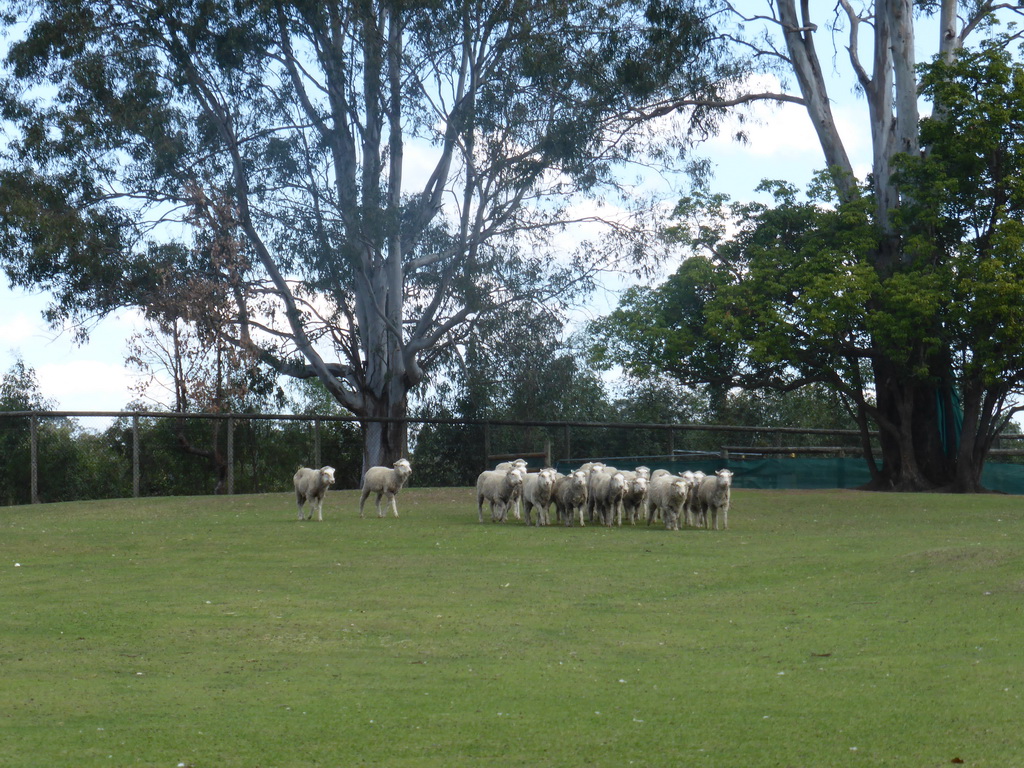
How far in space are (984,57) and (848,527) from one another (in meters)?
14.5

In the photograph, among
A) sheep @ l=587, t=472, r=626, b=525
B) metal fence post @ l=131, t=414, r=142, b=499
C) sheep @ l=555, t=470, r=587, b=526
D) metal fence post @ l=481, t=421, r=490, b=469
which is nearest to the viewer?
sheep @ l=587, t=472, r=626, b=525

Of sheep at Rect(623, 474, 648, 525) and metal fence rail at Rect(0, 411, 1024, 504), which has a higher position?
metal fence rail at Rect(0, 411, 1024, 504)

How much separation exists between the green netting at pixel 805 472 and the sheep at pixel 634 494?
9.50m

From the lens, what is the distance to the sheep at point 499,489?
19.4m

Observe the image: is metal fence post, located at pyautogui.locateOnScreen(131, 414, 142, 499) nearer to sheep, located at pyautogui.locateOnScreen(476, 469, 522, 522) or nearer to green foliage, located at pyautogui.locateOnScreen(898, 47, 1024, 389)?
sheep, located at pyautogui.locateOnScreen(476, 469, 522, 522)

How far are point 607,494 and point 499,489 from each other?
5.62 ft

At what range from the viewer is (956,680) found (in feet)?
25.6

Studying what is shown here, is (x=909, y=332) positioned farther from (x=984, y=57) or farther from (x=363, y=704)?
(x=363, y=704)

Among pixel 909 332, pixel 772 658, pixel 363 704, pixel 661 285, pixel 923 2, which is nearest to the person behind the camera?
pixel 363 704

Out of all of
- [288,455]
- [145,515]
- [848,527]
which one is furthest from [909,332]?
[145,515]

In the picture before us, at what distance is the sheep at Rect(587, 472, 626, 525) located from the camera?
1897 centimetres

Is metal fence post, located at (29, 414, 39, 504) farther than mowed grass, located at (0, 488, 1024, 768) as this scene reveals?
Yes

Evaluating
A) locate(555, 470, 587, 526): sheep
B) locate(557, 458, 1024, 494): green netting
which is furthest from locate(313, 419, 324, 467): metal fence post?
locate(555, 470, 587, 526): sheep

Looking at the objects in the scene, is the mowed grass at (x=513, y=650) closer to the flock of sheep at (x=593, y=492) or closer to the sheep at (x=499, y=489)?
the flock of sheep at (x=593, y=492)
